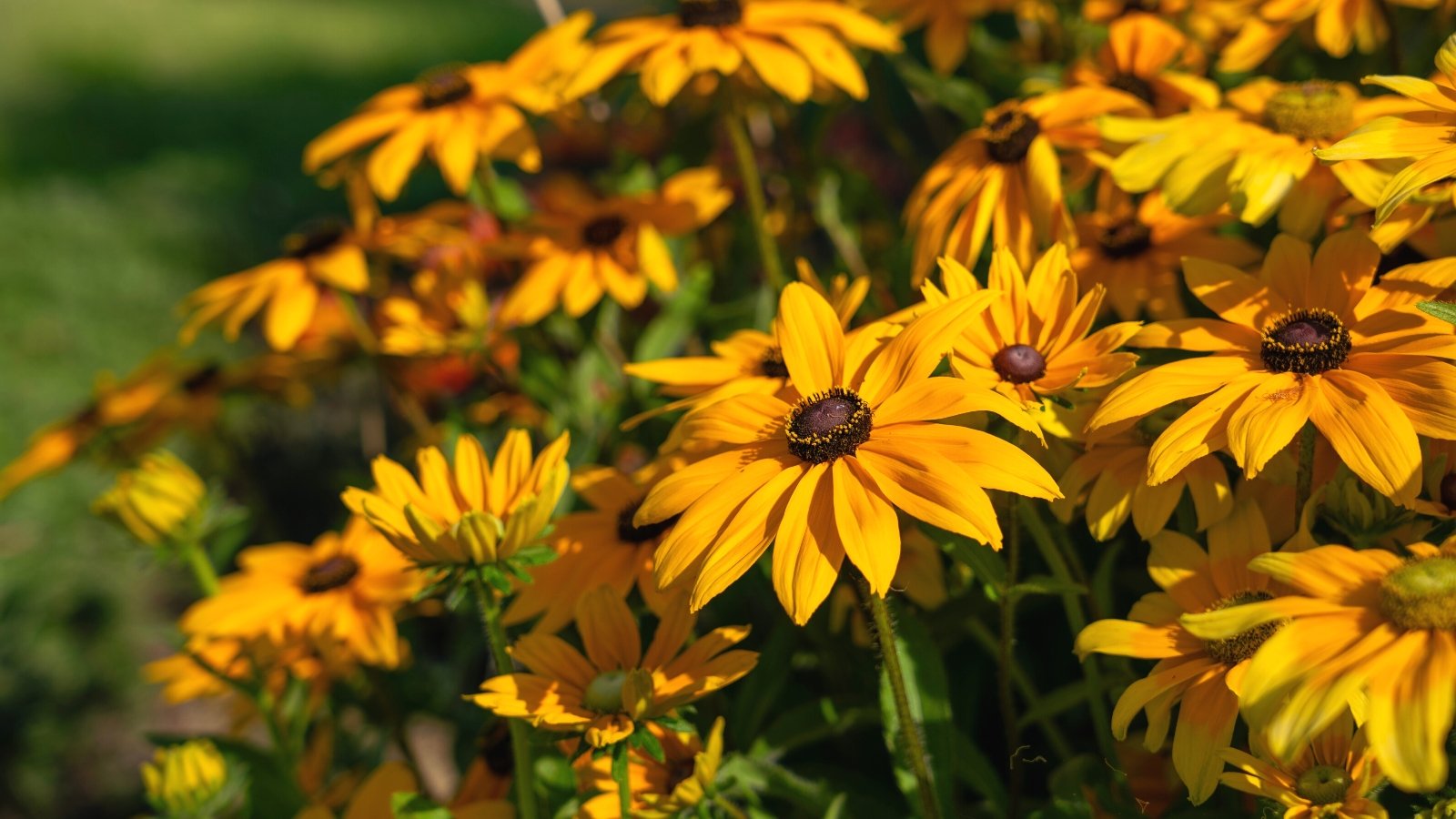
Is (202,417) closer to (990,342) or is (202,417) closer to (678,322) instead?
(678,322)

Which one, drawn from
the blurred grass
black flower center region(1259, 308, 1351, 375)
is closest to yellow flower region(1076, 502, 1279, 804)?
black flower center region(1259, 308, 1351, 375)

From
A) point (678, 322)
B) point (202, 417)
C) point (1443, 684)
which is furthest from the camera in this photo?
point (202, 417)

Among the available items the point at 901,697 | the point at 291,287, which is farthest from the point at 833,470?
the point at 291,287

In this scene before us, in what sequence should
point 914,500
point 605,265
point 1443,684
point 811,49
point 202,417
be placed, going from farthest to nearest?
point 202,417 → point 605,265 → point 811,49 → point 914,500 → point 1443,684

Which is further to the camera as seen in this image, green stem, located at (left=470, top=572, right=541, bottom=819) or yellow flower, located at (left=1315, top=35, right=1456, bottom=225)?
green stem, located at (left=470, top=572, right=541, bottom=819)

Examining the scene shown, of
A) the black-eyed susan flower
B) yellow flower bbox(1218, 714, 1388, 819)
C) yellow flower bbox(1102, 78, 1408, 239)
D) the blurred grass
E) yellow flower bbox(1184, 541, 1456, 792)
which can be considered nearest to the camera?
yellow flower bbox(1184, 541, 1456, 792)

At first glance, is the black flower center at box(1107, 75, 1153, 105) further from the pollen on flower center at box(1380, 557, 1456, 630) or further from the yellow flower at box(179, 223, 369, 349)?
the yellow flower at box(179, 223, 369, 349)

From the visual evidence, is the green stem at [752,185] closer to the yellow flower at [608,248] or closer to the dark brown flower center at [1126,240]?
the yellow flower at [608,248]

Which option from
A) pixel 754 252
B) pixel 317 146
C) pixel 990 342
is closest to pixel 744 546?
pixel 990 342
